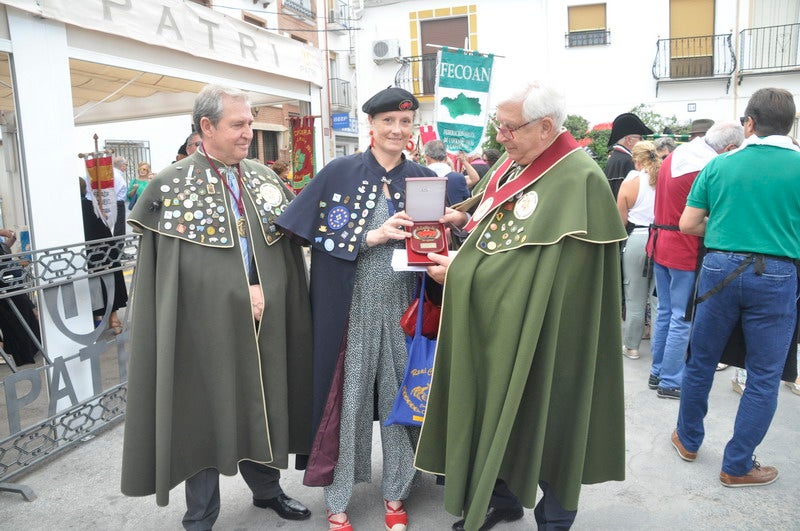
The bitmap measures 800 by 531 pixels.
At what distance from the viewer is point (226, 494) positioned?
3.27 m

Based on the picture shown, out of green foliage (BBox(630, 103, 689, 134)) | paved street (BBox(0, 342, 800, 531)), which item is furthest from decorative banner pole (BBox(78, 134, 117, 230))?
green foliage (BBox(630, 103, 689, 134))

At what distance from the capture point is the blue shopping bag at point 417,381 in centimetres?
257

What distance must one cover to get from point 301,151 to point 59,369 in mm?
5011

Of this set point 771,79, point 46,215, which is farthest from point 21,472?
point 771,79

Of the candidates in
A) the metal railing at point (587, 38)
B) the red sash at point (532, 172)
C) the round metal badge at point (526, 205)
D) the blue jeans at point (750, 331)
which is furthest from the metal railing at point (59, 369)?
the metal railing at point (587, 38)

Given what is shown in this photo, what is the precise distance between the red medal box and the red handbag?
0.20 m

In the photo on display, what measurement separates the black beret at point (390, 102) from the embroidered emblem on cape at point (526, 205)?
654 mm

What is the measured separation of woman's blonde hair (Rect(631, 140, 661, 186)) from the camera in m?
5.01

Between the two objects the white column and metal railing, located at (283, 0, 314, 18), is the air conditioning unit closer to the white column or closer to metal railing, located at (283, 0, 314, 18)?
metal railing, located at (283, 0, 314, 18)

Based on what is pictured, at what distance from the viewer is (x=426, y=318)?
2.60 m

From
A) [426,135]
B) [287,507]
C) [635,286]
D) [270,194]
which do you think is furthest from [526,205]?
[426,135]

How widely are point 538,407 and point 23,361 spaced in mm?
3630

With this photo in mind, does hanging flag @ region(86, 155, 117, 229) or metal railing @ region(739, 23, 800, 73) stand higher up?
metal railing @ region(739, 23, 800, 73)

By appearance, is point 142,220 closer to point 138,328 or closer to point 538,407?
point 138,328
